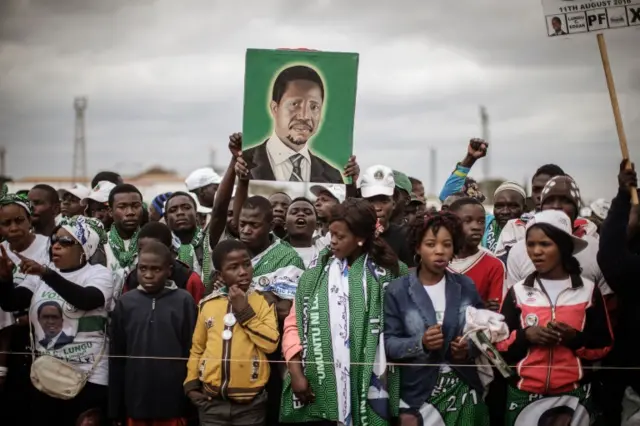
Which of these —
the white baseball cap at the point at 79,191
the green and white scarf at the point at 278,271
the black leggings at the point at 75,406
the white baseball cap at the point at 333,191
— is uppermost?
the white baseball cap at the point at 79,191

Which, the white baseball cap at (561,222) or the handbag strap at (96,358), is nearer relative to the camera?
the white baseball cap at (561,222)

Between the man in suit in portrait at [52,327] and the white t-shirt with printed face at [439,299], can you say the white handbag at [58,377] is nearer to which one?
the man in suit in portrait at [52,327]

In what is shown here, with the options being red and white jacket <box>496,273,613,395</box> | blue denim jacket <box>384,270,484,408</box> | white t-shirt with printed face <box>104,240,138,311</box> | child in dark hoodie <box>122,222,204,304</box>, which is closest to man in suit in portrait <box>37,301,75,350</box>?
white t-shirt with printed face <box>104,240,138,311</box>

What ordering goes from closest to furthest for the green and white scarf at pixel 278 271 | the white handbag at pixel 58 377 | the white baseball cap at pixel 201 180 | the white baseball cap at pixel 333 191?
the white handbag at pixel 58 377, the green and white scarf at pixel 278 271, the white baseball cap at pixel 333 191, the white baseball cap at pixel 201 180

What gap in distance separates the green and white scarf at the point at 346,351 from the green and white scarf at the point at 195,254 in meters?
1.51

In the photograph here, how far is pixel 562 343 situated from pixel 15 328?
12.2 feet

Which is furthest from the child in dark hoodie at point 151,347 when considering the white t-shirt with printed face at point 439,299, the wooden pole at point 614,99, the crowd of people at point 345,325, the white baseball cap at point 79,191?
the white baseball cap at point 79,191

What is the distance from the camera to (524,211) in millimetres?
7441

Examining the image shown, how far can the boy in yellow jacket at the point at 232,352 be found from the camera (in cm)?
527

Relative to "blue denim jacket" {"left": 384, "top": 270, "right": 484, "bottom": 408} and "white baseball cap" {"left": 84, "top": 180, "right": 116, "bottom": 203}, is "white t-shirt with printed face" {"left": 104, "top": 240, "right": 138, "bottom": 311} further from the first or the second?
"blue denim jacket" {"left": 384, "top": 270, "right": 484, "bottom": 408}

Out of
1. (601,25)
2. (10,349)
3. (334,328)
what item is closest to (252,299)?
(334,328)

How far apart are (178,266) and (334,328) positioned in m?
1.43

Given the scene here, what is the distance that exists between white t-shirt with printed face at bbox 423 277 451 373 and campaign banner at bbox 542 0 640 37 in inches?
73.5

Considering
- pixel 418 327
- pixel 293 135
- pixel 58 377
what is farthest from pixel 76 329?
pixel 418 327
